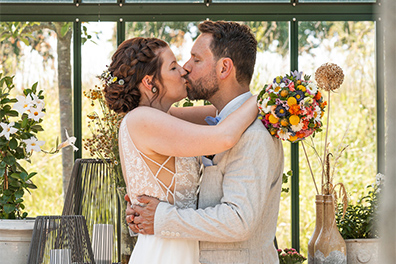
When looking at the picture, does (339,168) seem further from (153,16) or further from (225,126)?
(225,126)

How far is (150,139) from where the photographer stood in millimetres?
1812

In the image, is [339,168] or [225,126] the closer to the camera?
[225,126]

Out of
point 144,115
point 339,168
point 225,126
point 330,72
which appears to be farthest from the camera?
point 339,168

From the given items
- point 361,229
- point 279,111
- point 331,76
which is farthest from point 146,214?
point 361,229

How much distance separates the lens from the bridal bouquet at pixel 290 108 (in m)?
1.69

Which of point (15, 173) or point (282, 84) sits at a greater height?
point (282, 84)

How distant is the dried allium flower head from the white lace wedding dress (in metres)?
2.04

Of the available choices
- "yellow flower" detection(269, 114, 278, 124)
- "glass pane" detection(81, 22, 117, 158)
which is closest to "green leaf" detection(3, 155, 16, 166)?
"glass pane" detection(81, 22, 117, 158)

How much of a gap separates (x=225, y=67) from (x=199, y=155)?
407 millimetres

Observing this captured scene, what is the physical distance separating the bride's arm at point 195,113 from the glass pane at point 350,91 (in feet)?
7.41

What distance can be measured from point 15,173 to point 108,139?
67cm

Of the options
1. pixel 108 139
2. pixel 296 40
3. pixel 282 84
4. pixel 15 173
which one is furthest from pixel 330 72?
pixel 15 173

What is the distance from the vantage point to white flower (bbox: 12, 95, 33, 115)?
3294 millimetres

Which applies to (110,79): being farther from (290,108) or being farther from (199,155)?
(290,108)
